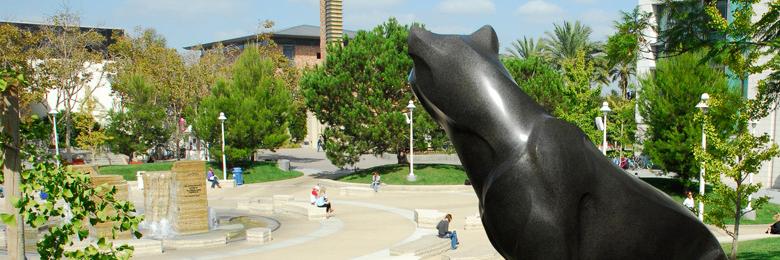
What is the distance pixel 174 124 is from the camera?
44938 millimetres

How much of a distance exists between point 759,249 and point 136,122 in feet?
114

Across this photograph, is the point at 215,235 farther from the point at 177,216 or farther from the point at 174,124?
the point at 174,124

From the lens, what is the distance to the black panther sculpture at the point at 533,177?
17.7 ft

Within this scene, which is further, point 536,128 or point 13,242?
point 536,128

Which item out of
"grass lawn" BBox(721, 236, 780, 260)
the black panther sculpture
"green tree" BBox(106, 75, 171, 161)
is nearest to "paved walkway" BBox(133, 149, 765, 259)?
"grass lawn" BBox(721, 236, 780, 260)

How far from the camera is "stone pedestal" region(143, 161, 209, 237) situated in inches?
774

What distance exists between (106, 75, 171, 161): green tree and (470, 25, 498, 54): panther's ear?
1474 inches

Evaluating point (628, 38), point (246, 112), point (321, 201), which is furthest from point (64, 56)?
point (628, 38)

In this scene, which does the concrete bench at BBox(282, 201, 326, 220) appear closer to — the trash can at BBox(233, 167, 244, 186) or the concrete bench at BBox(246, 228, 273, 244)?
the concrete bench at BBox(246, 228, 273, 244)

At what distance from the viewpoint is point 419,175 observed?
3356 cm

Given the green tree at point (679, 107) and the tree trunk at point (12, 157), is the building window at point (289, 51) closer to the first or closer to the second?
the green tree at point (679, 107)

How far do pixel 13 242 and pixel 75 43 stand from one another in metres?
38.2

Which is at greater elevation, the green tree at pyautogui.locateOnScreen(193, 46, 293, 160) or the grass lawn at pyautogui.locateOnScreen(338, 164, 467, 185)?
the green tree at pyautogui.locateOnScreen(193, 46, 293, 160)

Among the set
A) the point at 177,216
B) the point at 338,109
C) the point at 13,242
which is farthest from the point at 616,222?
the point at 338,109
